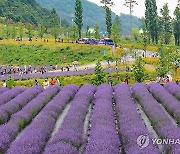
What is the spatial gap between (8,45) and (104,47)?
74.7ft

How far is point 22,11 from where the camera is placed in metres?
155

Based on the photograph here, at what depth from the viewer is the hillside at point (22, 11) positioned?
145 m

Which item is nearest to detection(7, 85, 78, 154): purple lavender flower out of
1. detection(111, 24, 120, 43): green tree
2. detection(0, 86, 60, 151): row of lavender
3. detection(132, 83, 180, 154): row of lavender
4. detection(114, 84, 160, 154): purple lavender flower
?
detection(0, 86, 60, 151): row of lavender

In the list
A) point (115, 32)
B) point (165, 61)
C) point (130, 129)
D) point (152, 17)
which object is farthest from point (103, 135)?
point (152, 17)

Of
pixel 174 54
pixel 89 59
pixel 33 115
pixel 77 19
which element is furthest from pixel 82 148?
pixel 77 19

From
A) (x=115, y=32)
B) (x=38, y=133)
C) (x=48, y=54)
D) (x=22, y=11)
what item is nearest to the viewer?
(x=38, y=133)

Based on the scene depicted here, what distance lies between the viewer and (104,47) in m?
68.6

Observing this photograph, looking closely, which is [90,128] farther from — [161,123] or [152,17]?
[152,17]

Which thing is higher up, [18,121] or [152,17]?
[152,17]

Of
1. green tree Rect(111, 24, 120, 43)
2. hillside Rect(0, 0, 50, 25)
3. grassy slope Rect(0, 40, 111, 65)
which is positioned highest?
hillside Rect(0, 0, 50, 25)

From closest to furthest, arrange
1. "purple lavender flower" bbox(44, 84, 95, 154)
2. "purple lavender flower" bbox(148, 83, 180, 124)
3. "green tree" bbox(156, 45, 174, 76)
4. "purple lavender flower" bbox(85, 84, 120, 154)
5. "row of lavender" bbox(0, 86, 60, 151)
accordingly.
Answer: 1. "purple lavender flower" bbox(85, 84, 120, 154)
2. "purple lavender flower" bbox(44, 84, 95, 154)
3. "row of lavender" bbox(0, 86, 60, 151)
4. "purple lavender flower" bbox(148, 83, 180, 124)
5. "green tree" bbox(156, 45, 174, 76)

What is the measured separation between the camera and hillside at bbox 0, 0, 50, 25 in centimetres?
14462

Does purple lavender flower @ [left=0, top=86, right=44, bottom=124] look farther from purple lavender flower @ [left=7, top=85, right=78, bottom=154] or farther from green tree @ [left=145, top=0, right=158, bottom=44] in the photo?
green tree @ [left=145, top=0, right=158, bottom=44]

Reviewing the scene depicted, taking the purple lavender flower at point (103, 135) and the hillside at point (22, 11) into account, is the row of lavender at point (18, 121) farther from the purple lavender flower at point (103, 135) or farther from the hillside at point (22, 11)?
the hillside at point (22, 11)
